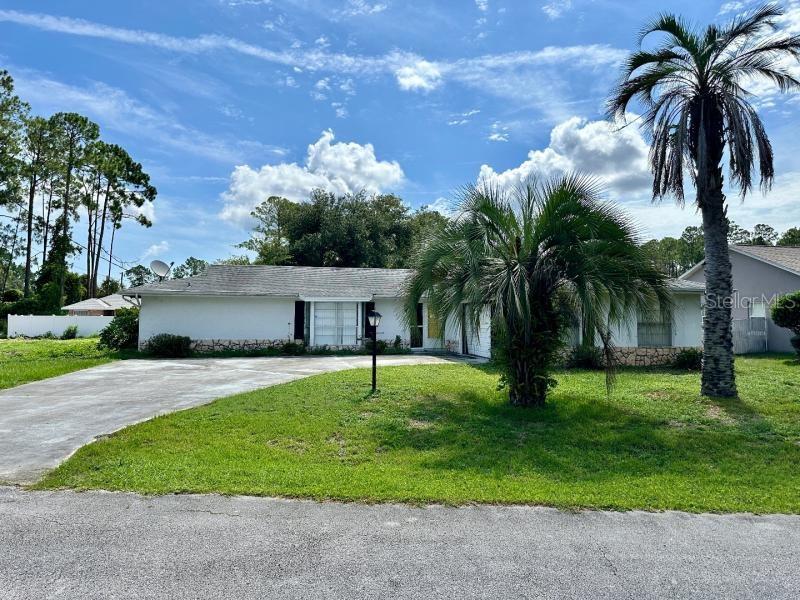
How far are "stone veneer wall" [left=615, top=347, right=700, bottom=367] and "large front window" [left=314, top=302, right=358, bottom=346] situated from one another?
989cm

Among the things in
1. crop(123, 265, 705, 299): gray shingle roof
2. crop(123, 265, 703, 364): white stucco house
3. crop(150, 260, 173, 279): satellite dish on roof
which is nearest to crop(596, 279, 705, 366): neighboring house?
crop(123, 265, 703, 364): white stucco house

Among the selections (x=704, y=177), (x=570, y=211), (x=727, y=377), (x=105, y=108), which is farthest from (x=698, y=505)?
(x=105, y=108)

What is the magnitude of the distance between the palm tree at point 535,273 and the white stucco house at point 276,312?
8396 millimetres

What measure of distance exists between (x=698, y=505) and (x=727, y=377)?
592 centimetres

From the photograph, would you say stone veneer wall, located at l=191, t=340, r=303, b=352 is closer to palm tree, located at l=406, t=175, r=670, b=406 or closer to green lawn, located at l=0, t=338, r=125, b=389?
green lawn, located at l=0, t=338, r=125, b=389

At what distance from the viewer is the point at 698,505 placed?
4.36 meters

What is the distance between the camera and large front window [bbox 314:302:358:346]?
64.6ft

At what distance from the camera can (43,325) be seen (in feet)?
93.1

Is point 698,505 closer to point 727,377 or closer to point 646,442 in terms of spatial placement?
point 646,442

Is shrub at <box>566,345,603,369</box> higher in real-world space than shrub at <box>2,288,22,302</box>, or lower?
lower

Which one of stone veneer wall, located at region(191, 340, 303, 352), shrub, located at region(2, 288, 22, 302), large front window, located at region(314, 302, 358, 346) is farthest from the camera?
shrub, located at region(2, 288, 22, 302)

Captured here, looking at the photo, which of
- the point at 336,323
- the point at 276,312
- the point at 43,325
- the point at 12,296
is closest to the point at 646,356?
the point at 336,323

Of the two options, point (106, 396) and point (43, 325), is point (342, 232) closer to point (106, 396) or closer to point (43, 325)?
point (43, 325)

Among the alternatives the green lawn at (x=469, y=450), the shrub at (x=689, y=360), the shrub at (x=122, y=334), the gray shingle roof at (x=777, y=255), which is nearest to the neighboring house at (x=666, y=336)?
the shrub at (x=689, y=360)
